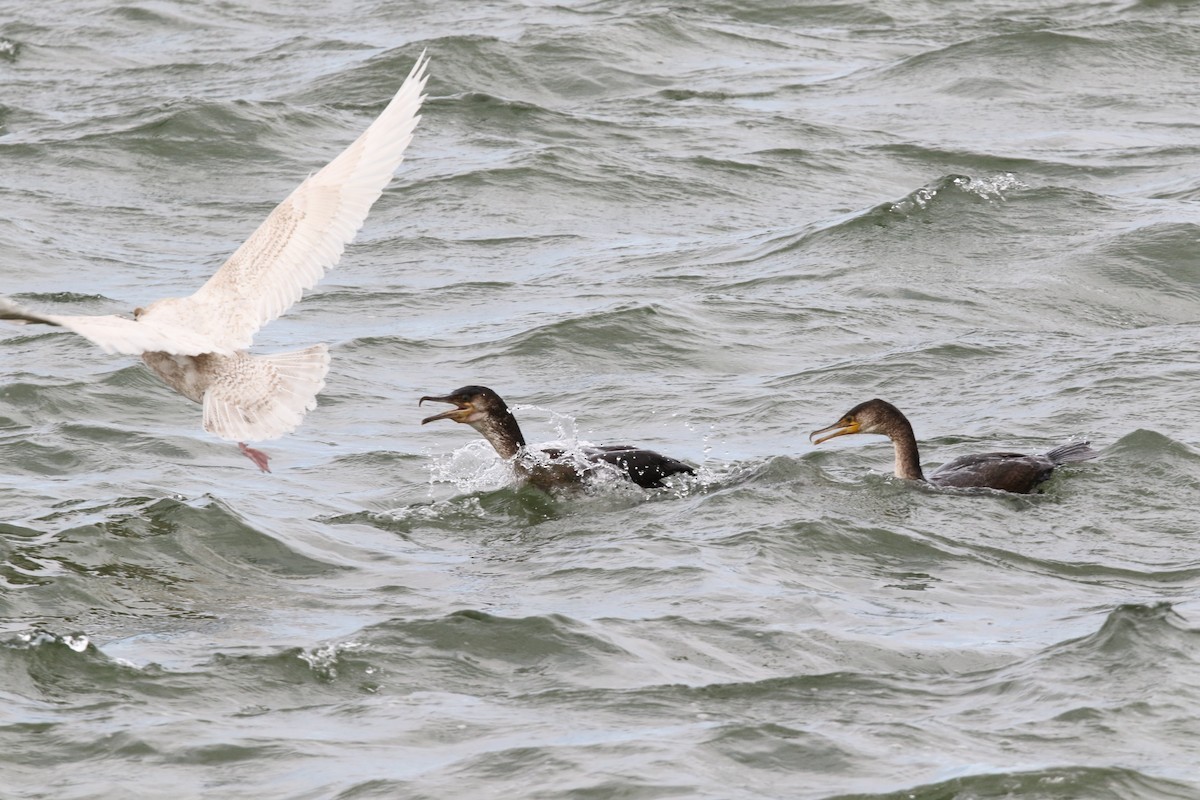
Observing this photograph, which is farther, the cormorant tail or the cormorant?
the cormorant tail

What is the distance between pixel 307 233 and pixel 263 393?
39.3 inches

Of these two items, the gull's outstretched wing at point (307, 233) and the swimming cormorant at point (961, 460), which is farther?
the gull's outstretched wing at point (307, 233)

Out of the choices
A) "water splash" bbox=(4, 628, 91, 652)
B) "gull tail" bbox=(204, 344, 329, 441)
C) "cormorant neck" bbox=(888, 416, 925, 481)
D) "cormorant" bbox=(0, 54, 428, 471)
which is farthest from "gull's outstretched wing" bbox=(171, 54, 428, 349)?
"cormorant neck" bbox=(888, 416, 925, 481)

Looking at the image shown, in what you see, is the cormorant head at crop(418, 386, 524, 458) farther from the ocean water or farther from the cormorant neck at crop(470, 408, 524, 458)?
the ocean water

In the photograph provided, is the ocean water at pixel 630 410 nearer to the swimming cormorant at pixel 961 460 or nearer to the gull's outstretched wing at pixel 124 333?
the swimming cormorant at pixel 961 460

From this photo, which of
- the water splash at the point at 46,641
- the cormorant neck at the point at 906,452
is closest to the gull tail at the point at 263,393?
the water splash at the point at 46,641

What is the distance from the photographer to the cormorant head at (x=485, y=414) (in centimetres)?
995

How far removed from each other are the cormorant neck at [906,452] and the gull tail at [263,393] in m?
2.71

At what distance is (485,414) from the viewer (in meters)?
9.98

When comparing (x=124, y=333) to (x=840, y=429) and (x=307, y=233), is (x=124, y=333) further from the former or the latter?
(x=840, y=429)

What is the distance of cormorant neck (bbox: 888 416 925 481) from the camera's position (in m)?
9.48

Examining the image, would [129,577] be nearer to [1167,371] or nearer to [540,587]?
[540,587]

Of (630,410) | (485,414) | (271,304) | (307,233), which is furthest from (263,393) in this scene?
(630,410)

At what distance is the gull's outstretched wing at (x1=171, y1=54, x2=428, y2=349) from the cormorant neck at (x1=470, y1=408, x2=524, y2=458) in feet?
3.66
